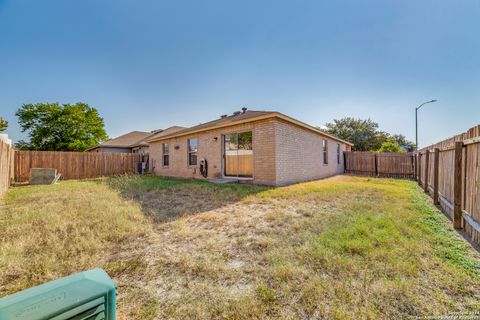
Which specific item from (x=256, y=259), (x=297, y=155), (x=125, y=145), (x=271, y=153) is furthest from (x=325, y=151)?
(x=125, y=145)

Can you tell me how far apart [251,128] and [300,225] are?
5.71 m

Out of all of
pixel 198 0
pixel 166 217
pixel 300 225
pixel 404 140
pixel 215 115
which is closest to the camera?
pixel 300 225

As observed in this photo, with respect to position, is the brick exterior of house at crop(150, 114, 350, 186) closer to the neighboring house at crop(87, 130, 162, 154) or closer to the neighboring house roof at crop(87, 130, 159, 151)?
the neighboring house at crop(87, 130, 162, 154)

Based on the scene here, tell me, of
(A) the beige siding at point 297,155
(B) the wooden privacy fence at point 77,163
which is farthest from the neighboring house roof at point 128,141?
(A) the beige siding at point 297,155

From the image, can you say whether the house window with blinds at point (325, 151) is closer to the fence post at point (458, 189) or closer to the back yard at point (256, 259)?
the back yard at point (256, 259)

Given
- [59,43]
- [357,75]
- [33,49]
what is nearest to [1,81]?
[33,49]

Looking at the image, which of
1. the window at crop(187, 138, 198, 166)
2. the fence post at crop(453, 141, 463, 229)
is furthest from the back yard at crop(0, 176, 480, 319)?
the window at crop(187, 138, 198, 166)

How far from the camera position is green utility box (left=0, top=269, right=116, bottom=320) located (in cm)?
87

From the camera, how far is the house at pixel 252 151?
822 cm

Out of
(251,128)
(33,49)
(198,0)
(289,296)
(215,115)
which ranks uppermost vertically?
(198,0)

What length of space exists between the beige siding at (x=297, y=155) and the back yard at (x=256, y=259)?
12.4ft

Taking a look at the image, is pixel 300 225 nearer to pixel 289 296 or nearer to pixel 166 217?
pixel 289 296

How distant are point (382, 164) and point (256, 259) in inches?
596

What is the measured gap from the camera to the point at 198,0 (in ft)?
23.3
